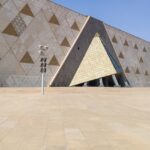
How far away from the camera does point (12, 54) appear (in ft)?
88.9

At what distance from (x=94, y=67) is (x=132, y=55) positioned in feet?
51.4

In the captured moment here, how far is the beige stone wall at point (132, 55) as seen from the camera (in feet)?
146

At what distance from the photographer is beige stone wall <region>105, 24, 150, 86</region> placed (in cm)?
4456

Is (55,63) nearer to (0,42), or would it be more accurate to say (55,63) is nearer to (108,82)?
(0,42)

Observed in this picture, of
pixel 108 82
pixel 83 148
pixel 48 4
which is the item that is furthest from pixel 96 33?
pixel 83 148

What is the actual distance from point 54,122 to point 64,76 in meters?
26.6

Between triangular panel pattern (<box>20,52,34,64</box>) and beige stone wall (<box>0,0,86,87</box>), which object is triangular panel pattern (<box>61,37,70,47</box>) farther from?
triangular panel pattern (<box>20,52,34,64</box>)

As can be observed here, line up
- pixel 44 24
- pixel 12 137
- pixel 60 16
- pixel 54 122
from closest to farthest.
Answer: pixel 12 137 < pixel 54 122 < pixel 44 24 < pixel 60 16

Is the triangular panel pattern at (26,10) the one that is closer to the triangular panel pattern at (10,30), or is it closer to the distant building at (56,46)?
the distant building at (56,46)

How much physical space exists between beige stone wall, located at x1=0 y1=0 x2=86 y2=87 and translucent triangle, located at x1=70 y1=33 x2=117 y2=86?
3.34 metres

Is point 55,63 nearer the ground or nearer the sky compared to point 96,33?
nearer the ground

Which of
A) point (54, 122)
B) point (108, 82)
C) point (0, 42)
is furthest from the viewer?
point (108, 82)

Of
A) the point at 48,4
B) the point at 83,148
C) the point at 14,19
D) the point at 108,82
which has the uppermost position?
the point at 48,4

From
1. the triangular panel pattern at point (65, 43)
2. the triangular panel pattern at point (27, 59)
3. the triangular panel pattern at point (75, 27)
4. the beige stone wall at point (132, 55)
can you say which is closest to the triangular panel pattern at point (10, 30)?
the triangular panel pattern at point (27, 59)
